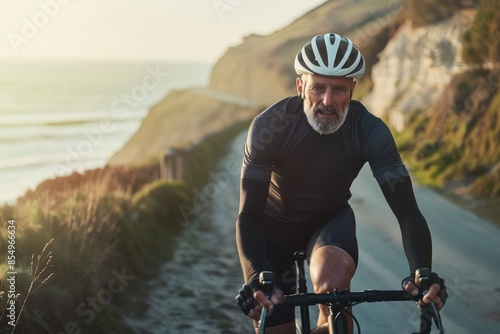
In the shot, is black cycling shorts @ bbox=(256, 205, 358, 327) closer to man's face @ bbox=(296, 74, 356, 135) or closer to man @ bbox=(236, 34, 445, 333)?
man @ bbox=(236, 34, 445, 333)

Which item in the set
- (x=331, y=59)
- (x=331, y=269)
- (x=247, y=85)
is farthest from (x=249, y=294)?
(x=247, y=85)

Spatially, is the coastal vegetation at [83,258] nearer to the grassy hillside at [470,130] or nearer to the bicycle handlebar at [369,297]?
the bicycle handlebar at [369,297]

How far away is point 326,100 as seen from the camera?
408 centimetres

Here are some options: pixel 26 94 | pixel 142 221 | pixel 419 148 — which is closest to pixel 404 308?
pixel 142 221

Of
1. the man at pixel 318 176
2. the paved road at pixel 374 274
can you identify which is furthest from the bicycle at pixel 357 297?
the paved road at pixel 374 274

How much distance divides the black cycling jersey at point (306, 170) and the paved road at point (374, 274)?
2208 millimetres

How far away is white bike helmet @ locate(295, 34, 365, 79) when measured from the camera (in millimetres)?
4047

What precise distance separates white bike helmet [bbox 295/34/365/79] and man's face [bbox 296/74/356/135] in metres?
0.05

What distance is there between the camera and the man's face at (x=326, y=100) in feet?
13.4

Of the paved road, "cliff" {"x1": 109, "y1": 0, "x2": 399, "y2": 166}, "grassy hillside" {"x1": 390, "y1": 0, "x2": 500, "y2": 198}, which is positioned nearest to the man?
the paved road

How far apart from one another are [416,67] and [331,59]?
19463 mm

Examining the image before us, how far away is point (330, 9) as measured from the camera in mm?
90562

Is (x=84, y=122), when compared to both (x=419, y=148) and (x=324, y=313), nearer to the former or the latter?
(x=419, y=148)

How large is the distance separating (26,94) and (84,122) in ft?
88.4
